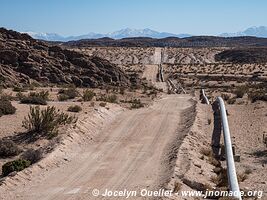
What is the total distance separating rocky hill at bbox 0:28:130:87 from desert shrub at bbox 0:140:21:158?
24228 millimetres

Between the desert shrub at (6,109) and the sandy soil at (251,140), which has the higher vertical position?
the desert shrub at (6,109)

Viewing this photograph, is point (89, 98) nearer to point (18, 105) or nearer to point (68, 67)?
point (18, 105)

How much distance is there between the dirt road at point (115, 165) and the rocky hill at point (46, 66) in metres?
22.2

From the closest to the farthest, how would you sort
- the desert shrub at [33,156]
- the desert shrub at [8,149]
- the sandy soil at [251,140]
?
the sandy soil at [251,140] → the desert shrub at [33,156] → the desert shrub at [8,149]

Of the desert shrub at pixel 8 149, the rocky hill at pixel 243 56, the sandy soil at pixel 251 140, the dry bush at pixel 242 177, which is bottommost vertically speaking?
the rocky hill at pixel 243 56

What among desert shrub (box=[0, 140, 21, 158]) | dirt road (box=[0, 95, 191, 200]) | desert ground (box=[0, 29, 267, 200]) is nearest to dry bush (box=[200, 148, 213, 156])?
desert ground (box=[0, 29, 267, 200])

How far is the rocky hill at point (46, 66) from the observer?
44.1 metres

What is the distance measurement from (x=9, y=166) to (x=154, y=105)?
705 inches

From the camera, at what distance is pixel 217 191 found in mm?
12758

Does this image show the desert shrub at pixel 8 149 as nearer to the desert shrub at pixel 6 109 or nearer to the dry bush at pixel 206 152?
the desert shrub at pixel 6 109

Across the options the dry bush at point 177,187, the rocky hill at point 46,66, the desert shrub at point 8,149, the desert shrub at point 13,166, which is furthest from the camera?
the rocky hill at point 46,66

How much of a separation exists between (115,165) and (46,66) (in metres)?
32.8

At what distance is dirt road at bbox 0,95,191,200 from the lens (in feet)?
41.9

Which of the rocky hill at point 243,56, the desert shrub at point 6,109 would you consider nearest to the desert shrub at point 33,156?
the desert shrub at point 6,109
